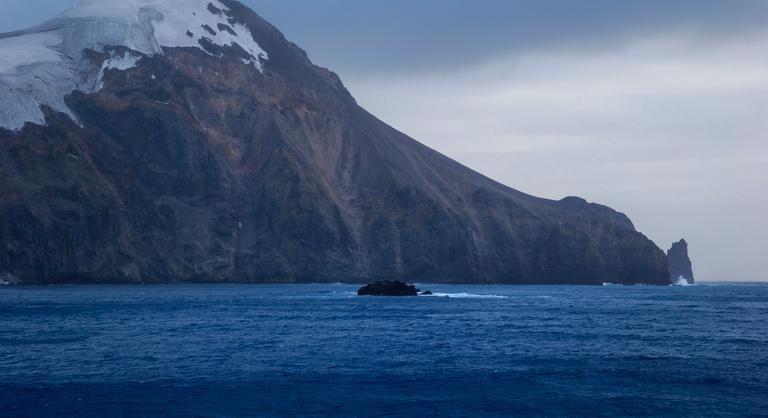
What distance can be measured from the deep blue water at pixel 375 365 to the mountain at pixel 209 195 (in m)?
75.5

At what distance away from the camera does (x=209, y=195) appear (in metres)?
166

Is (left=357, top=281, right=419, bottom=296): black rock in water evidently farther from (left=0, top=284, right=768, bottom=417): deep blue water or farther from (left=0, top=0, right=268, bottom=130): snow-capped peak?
(left=0, top=0, right=268, bottom=130): snow-capped peak

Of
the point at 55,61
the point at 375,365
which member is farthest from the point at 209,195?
the point at 375,365

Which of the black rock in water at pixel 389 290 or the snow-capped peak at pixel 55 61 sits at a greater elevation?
the snow-capped peak at pixel 55 61

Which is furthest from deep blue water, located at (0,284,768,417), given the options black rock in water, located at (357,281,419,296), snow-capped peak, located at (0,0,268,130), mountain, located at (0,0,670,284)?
snow-capped peak, located at (0,0,268,130)

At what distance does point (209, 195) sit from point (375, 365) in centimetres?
12998

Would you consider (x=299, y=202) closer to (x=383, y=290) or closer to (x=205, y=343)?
(x=383, y=290)

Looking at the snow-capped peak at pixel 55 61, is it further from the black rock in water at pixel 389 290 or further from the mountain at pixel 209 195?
the black rock in water at pixel 389 290

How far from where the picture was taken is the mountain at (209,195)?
14275 cm

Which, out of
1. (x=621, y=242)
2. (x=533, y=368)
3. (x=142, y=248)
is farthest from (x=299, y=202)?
(x=533, y=368)

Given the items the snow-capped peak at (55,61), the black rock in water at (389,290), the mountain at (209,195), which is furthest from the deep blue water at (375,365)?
the snow-capped peak at (55,61)

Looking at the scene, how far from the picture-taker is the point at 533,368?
40.3 meters

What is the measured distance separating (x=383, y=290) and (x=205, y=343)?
230 ft

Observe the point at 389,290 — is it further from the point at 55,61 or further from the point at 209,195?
the point at 55,61
